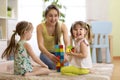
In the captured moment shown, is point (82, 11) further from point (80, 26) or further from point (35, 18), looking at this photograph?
point (80, 26)

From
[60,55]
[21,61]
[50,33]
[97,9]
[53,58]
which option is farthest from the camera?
[97,9]

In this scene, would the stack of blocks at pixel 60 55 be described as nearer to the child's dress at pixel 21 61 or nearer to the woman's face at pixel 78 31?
the woman's face at pixel 78 31

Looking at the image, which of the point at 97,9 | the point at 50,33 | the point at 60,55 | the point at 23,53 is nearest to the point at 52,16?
the point at 50,33

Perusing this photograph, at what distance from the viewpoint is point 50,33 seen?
9.05 ft

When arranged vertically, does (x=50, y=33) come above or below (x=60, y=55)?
above

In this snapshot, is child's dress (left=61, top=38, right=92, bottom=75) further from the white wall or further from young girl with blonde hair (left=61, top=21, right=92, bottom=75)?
the white wall

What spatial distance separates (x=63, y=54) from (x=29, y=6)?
3704mm

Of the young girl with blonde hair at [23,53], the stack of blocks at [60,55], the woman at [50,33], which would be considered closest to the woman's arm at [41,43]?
the woman at [50,33]

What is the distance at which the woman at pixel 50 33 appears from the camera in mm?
2617

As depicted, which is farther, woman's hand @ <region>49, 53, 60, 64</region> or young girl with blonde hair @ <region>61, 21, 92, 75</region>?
woman's hand @ <region>49, 53, 60, 64</region>

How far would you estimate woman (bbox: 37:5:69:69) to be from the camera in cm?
262

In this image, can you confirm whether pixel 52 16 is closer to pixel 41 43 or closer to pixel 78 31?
pixel 41 43

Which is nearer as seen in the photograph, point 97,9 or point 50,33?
point 50,33

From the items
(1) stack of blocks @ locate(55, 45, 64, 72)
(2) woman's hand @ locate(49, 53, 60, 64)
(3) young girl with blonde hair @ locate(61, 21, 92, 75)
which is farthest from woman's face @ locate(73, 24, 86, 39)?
(2) woman's hand @ locate(49, 53, 60, 64)
